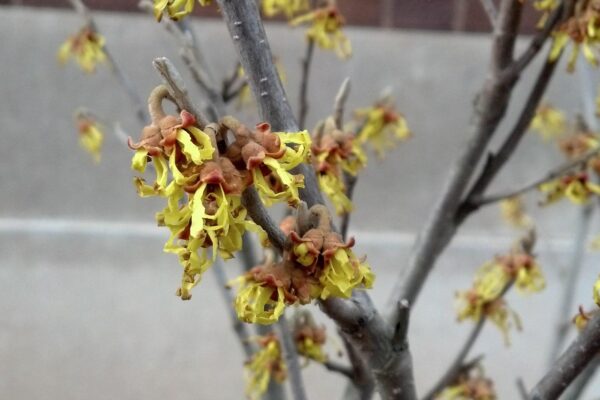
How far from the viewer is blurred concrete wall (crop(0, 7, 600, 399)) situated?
153 centimetres

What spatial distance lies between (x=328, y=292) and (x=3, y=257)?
4.81ft

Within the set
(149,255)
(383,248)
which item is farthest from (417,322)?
(149,255)

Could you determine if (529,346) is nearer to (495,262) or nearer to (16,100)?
(495,262)

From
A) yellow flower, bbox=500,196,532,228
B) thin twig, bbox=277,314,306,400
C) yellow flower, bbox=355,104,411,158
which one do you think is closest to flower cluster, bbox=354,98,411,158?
yellow flower, bbox=355,104,411,158

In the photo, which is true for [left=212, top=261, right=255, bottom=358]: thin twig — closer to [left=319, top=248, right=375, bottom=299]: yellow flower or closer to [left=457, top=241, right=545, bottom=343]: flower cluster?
[left=457, top=241, right=545, bottom=343]: flower cluster

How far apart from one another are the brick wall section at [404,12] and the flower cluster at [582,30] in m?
0.97

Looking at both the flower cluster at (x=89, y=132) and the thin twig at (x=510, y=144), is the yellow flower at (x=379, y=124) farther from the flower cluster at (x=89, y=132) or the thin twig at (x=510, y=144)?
the flower cluster at (x=89, y=132)

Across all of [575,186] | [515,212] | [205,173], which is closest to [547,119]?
[515,212]

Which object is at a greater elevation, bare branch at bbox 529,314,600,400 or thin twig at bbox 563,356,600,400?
bare branch at bbox 529,314,600,400

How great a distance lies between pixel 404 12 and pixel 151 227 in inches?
28.1

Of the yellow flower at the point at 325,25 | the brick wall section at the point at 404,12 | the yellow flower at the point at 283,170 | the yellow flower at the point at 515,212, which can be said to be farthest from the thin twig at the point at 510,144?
the brick wall section at the point at 404,12

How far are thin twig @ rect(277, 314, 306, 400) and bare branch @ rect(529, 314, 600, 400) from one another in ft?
0.56

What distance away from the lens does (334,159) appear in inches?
17.7

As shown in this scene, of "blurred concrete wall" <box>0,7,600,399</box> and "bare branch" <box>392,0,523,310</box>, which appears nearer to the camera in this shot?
"bare branch" <box>392,0,523,310</box>
